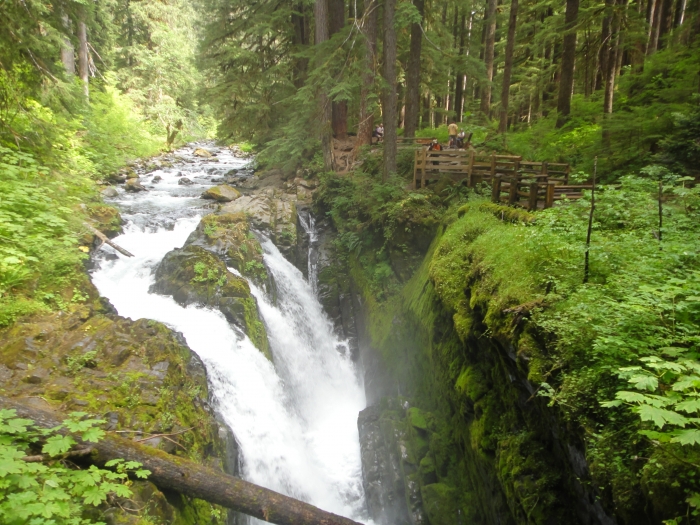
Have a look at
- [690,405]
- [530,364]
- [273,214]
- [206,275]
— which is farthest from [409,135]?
[690,405]

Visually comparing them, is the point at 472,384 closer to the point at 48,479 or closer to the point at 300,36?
the point at 48,479

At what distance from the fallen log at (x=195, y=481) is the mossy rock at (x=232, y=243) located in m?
7.18

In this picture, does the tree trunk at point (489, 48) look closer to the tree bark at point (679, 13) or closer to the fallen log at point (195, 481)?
the tree bark at point (679, 13)

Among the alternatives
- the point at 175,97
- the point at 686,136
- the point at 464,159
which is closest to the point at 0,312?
the point at 464,159

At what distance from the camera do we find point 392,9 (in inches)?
491

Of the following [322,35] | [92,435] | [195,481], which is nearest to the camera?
[92,435]

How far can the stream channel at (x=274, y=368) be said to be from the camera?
8422 mm

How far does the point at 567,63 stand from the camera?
1614 cm

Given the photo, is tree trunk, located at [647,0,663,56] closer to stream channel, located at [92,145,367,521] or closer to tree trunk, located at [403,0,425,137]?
tree trunk, located at [403,0,425,137]

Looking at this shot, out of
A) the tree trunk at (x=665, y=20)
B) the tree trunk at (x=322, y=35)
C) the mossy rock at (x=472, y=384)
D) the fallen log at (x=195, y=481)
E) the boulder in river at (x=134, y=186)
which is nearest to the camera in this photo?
the fallen log at (x=195, y=481)

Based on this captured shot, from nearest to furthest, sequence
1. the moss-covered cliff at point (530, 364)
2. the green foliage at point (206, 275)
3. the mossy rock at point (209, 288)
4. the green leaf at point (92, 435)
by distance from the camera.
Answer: the moss-covered cliff at point (530, 364) → the green leaf at point (92, 435) → the mossy rock at point (209, 288) → the green foliage at point (206, 275)

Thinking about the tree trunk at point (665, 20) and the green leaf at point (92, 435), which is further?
the tree trunk at point (665, 20)

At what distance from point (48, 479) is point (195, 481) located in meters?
1.67

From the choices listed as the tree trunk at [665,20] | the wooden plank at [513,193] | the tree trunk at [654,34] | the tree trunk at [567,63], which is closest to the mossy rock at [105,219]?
the wooden plank at [513,193]
